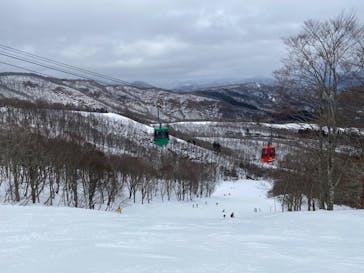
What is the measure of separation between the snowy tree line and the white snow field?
101 ft

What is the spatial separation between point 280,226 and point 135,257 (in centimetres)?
634

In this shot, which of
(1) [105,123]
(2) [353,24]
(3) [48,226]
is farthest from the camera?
(1) [105,123]

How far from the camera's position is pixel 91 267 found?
5633 millimetres

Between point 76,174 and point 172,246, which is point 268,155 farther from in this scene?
point 76,174

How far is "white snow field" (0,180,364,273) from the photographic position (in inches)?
227

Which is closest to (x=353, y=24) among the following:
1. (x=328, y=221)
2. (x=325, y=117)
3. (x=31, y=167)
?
(x=325, y=117)

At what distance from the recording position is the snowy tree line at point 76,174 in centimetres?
3928

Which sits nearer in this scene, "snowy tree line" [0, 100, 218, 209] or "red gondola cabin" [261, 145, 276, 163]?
"red gondola cabin" [261, 145, 276, 163]

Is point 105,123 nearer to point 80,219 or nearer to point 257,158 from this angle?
point 257,158

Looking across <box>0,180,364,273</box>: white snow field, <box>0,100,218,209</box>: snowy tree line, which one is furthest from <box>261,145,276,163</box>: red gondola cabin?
<box>0,100,218,209</box>: snowy tree line

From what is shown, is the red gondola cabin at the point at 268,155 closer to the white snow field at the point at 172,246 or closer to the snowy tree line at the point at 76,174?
the white snow field at the point at 172,246

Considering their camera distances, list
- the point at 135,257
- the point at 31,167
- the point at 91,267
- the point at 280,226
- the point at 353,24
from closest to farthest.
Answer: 1. the point at 91,267
2. the point at 135,257
3. the point at 280,226
4. the point at 353,24
5. the point at 31,167

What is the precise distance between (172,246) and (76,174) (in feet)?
140

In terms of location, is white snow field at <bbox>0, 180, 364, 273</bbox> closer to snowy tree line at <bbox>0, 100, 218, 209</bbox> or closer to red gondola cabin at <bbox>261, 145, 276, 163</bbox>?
red gondola cabin at <bbox>261, 145, 276, 163</bbox>
